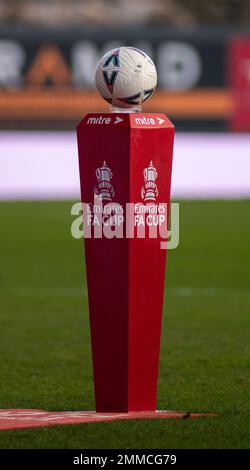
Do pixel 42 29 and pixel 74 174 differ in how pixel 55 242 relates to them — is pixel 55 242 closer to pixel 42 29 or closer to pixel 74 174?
pixel 74 174

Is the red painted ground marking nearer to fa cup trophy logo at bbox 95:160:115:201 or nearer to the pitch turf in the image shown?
the pitch turf

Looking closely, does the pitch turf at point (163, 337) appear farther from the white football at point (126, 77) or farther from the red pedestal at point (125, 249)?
the white football at point (126, 77)

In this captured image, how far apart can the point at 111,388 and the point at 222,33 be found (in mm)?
17356

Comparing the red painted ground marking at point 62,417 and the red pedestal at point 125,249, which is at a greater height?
the red pedestal at point 125,249

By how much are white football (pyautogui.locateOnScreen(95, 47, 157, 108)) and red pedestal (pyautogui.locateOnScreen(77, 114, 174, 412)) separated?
128 millimetres

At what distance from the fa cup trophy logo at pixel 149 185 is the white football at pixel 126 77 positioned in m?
0.35

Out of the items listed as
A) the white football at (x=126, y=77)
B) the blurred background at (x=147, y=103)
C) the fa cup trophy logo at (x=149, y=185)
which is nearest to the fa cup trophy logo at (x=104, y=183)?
the fa cup trophy logo at (x=149, y=185)

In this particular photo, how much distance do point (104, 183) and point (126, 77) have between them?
54 cm

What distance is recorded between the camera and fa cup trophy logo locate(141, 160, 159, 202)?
20.9 feet

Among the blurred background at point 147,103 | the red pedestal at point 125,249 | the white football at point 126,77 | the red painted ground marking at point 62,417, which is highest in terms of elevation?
the white football at point 126,77

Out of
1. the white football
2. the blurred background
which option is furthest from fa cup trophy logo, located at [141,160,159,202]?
the blurred background

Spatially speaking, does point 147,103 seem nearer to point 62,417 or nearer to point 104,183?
point 62,417

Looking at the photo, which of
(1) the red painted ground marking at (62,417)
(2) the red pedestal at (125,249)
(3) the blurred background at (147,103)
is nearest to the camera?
(2) the red pedestal at (125,249)

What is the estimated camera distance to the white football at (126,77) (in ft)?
21.0
